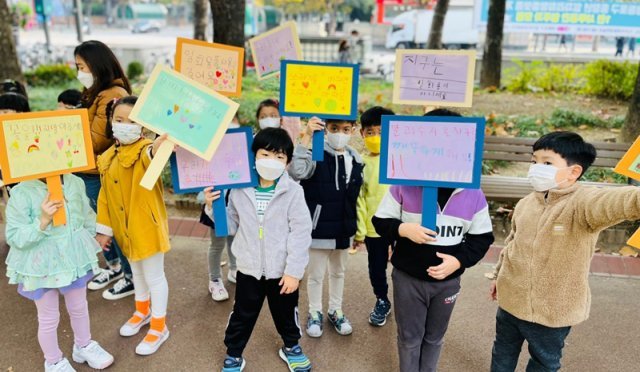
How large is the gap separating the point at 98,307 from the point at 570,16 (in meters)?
19.4

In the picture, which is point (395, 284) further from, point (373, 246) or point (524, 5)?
point (524, 5)

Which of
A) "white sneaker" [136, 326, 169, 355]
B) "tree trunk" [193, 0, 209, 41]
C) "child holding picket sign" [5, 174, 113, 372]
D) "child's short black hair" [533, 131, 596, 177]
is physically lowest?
"white sneaker" [136, 326, 169, 355]

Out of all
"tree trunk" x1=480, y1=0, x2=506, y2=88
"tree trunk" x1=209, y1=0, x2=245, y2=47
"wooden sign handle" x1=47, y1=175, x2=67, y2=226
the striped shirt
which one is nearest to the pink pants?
"wooden sign handle" x1=47, y1=175, x2=67, y2=226

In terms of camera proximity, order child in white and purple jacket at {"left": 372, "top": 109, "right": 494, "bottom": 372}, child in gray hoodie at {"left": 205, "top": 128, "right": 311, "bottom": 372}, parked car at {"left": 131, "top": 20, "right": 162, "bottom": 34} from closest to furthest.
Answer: child in white and purple jacket at {"left": 372, "top": 109, "right": 494, "bottom": 372} → child in gray hoodie at {"left": 205, "top": 128, "right": 311, "bottom": 372} → parked car at {"left": 131, "top": 20, "right": 162, "bottom": 34}

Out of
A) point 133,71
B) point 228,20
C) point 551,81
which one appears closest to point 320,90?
point 228,20

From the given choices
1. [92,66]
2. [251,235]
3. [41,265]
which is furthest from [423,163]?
[92,66]

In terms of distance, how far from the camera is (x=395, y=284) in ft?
8.76

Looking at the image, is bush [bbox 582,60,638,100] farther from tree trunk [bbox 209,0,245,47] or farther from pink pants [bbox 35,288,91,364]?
pink pants [bbox 35,288,91,364]

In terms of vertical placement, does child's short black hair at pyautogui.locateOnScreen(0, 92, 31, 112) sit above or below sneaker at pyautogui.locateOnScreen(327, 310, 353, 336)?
above

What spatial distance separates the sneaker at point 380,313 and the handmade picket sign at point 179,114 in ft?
5.58

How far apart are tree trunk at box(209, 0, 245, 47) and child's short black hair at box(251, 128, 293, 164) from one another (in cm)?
575

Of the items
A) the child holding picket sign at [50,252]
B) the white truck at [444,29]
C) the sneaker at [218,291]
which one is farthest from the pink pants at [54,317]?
the white truck at [444,29]

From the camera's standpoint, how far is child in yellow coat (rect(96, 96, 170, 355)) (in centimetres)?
288

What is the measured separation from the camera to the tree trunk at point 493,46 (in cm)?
1020
